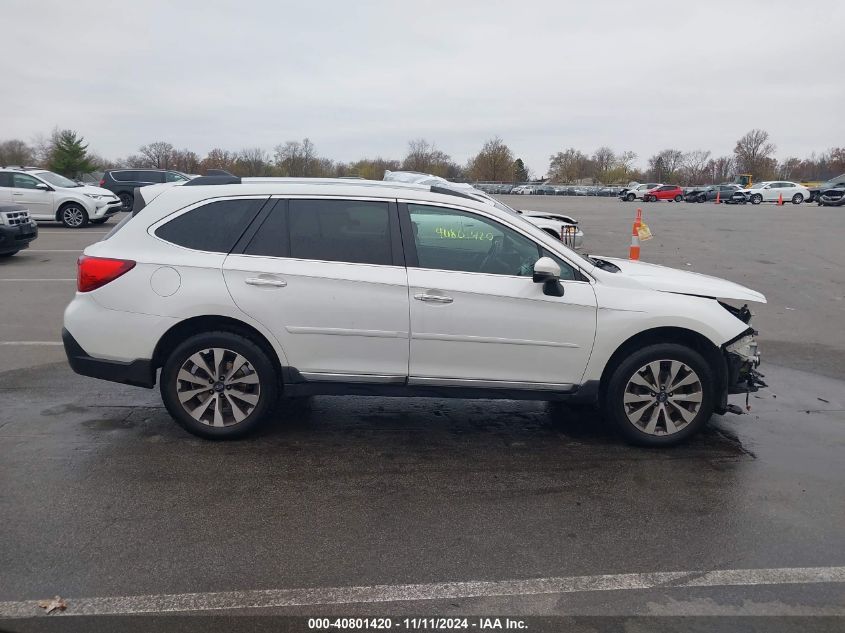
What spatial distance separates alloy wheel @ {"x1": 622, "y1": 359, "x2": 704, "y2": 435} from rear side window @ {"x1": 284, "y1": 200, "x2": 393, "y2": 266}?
6.53ft

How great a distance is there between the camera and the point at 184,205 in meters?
4.97

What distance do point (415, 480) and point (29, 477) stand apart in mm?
2432

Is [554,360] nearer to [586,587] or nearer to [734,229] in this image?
[586,587]

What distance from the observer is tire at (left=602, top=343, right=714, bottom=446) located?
4855mm

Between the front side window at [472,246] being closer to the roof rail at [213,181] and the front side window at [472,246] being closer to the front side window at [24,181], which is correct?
the roof rail at [213,181]

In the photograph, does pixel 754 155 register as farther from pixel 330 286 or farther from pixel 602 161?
pixel 330 286

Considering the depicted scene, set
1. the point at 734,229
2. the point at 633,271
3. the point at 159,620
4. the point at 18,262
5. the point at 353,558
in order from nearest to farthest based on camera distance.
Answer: the point at 159,620 < the point at 353,558 < the point at 633,271 < the point at 18,262 < the point at 734,229

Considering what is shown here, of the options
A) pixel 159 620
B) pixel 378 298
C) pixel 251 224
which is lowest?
pixel 159 620

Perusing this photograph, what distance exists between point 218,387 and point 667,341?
10.7 feet

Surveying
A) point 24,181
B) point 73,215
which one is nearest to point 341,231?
point 73,215

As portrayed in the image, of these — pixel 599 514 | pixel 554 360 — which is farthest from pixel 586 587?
pixel 554 360

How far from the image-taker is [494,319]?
4.76 m

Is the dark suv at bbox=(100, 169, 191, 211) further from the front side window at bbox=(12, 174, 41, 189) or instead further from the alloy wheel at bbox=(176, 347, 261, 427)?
the alloy wheel at bbox=(176, 347, 261, 427)

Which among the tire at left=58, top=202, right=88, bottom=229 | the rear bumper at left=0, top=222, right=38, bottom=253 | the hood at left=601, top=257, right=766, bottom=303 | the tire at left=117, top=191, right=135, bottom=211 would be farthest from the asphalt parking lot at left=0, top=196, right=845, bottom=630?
the tire at left=117, top=191, right=135, bottom=211
